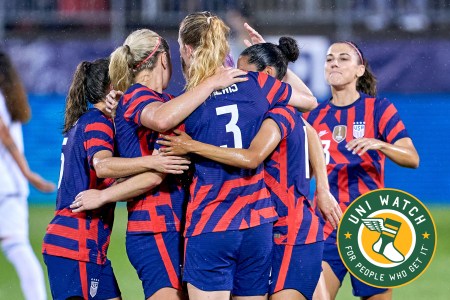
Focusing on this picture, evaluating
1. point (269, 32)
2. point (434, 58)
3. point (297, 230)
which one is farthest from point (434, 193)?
point (297, 230)

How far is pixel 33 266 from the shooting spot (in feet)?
21.6

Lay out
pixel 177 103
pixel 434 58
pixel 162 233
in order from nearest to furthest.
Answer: pixel 177 103, pixel 162 233, pixel 434 58

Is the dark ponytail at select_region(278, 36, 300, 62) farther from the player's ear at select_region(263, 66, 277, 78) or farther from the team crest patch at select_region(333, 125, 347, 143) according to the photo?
the team crest patch at select_region(333, 125, 347, 143)

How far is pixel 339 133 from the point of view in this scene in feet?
18.4

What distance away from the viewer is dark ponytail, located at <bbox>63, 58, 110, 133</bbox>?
15.6 feet

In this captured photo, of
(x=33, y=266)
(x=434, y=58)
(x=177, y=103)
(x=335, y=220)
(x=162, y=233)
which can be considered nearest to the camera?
(x=177, y=103)

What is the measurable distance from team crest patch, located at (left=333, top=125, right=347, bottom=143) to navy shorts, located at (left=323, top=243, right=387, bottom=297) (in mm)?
681

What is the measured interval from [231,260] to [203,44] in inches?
41.3

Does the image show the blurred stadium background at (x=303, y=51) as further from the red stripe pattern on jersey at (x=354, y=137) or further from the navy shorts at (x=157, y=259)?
the navy shorts at (x=157, y=259)

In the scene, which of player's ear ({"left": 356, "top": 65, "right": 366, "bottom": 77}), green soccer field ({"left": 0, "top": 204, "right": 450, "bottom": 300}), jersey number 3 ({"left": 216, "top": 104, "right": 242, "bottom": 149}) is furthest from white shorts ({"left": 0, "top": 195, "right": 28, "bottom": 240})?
jersey number 3 ({"left": 216, "top": 104, "right": 242, "bottom": 149})

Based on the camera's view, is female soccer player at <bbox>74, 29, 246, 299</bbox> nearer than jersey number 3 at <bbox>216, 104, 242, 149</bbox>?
No

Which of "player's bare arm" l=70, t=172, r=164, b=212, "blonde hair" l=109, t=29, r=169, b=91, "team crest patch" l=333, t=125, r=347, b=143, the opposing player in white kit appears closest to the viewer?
"player's bare arm" l=70, t=172, r=164, b=212

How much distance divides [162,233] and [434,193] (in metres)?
8.21

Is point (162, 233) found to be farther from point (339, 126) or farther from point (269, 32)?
point (269, 32)
